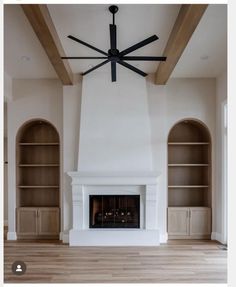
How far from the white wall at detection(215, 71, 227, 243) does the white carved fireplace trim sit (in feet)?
3.54

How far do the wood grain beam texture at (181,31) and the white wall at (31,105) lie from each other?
79.7 inches

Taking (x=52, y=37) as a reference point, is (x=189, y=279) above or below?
below

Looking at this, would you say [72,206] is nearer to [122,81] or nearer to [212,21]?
[122,81]

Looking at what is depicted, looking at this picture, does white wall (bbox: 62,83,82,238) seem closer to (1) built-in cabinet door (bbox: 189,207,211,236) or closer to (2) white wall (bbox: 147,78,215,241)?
(2) white wall (bbox: 147,78,215,241)

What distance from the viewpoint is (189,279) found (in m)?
3.33

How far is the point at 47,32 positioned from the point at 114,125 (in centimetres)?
219

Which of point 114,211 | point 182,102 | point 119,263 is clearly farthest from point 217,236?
point 182,102

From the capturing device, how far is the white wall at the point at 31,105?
17.6ft

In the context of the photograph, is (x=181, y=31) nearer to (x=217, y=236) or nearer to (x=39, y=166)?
(x=217, y=236)

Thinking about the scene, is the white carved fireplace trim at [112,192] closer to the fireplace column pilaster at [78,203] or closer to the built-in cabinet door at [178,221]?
the fireplace column pilaster at [78,203]

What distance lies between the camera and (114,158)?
505 cm

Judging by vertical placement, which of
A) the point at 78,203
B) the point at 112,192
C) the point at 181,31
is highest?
the point at 181,31
